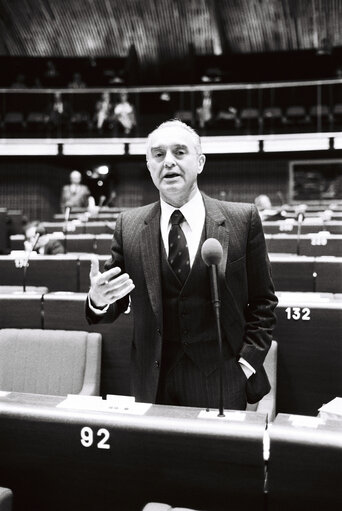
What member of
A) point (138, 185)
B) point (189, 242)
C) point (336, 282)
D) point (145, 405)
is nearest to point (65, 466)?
point (145, 405)

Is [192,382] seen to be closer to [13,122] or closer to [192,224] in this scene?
[192,224]

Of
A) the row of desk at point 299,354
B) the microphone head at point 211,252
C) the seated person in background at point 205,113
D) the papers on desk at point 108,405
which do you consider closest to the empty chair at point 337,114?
the seated person in background at point 205,113

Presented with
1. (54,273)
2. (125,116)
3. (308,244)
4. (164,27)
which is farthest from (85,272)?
(164,27)

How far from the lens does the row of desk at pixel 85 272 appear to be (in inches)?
161

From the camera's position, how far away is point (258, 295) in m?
1.81

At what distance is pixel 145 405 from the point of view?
1473 millimetres

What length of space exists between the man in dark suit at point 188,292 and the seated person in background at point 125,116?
11.1 m

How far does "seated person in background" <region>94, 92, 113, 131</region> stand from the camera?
41.6 feet

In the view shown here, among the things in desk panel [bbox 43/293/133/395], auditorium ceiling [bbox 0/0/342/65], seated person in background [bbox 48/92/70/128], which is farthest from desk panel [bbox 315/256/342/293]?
auditorium ceiling [bbox 0/0/342/65]

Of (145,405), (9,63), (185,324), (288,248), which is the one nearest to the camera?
(145,405)

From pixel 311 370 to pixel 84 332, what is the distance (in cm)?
Answer: 116

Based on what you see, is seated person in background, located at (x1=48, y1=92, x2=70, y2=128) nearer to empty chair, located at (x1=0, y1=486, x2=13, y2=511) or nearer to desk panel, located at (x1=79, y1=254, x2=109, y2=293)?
desk panel, located at (x1=79, y1=254, x2=109, y2=293)

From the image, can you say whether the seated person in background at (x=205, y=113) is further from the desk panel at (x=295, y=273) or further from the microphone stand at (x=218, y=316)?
the microphone stand at (x=218, y=316)

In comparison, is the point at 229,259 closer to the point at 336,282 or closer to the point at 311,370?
the point at 311,370
